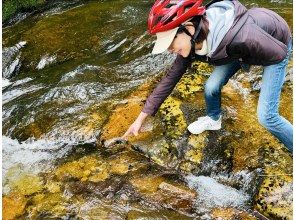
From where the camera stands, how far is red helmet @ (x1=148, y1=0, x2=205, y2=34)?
3965 millimetres

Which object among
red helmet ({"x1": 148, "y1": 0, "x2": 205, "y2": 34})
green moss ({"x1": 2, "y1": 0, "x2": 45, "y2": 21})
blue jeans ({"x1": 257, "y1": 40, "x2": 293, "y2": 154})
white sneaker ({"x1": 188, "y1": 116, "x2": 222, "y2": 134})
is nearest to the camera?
red helmet ({"x1": 148, "y1": 0, "x2": 205, "y2": 34})

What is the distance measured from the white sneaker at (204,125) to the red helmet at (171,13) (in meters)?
2.11

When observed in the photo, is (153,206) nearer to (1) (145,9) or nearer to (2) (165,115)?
(2) (165,115)


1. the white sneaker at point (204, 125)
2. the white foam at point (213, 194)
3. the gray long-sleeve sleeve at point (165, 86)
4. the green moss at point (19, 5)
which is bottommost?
the white foam at point (213, 194)

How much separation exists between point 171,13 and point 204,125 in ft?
7.61

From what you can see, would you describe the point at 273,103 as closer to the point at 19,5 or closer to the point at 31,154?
the point at 31,154

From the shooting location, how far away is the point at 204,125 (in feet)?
19.2

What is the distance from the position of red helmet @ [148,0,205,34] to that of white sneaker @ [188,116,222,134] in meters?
2.11

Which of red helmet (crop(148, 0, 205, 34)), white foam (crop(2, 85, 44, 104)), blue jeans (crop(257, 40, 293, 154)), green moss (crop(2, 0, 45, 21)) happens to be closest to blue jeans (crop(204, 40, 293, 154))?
blue jeans (crop(257, 40, 293, 154))

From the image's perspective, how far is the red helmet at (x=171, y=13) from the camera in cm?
396

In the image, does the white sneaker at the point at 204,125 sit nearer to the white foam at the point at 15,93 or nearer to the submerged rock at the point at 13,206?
the submerged rock at the point at 13,206

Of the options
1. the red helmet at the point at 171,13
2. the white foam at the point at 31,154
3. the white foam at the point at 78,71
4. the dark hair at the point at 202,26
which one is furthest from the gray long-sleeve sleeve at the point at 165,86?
the white foam at the point at 78,71

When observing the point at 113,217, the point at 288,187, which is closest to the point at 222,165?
the point at 288,187

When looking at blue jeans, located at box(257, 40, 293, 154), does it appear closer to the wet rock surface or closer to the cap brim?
the wet rock surface
